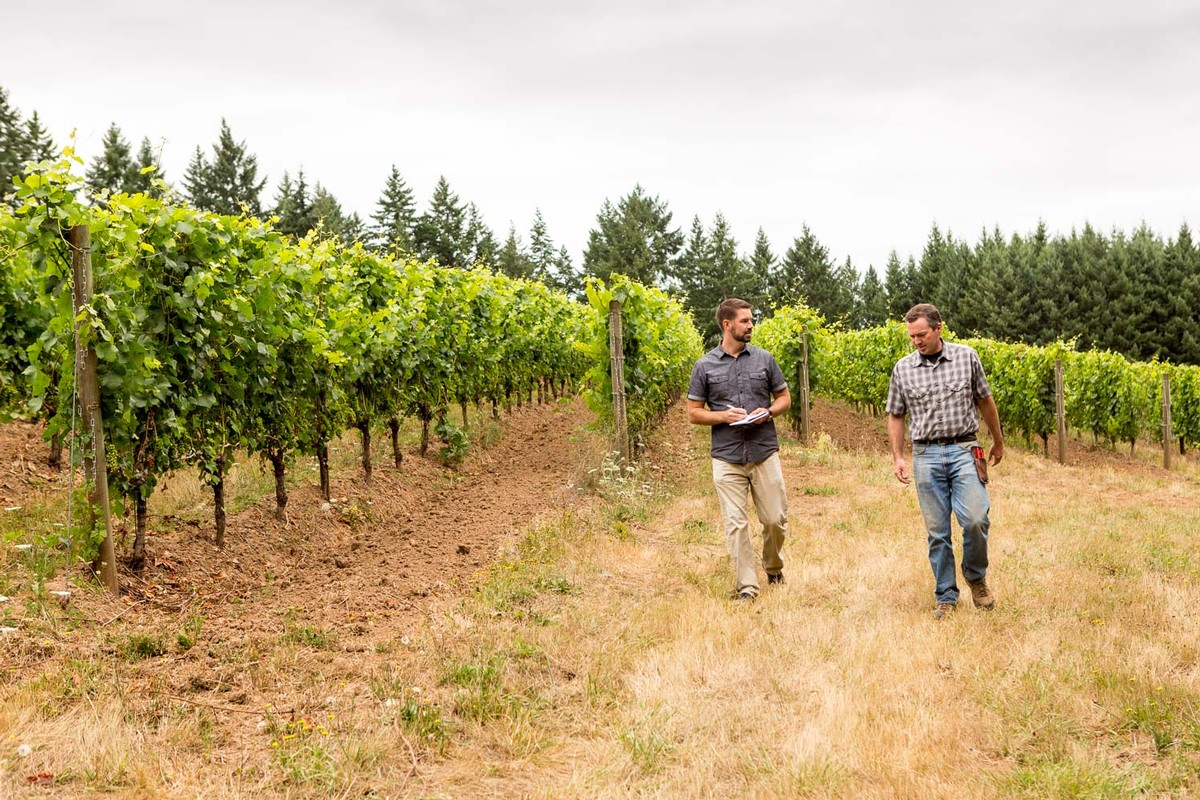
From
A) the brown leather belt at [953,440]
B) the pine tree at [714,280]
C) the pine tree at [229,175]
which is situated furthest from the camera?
the pine tree at [714,280]

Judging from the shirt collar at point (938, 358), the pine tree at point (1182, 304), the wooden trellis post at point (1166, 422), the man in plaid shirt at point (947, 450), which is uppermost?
the pine tree at point (1182, 304)

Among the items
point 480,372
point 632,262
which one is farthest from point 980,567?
point 632,262

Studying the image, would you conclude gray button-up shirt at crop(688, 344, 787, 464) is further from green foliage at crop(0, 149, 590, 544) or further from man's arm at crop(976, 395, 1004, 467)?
green foliage at crop(0, 149, 590, 544)

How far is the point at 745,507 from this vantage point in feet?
18.1

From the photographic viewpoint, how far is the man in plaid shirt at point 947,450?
4.98m

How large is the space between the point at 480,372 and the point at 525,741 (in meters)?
9.41

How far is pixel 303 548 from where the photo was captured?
679 centimetres

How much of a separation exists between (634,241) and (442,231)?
40.7 ft

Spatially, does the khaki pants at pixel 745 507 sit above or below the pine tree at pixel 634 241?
below

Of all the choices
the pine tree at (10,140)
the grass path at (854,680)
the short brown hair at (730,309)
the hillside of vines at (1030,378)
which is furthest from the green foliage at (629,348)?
the pine tree at (10,140)

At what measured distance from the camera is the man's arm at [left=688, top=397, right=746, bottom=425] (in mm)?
5352

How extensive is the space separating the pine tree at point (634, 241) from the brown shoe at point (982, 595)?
50493 millimetres

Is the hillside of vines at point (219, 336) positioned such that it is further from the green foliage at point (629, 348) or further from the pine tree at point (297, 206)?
the pine tree at point (297, 206)

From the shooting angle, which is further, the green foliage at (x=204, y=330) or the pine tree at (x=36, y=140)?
the pine tree at (x=36, y=140)
